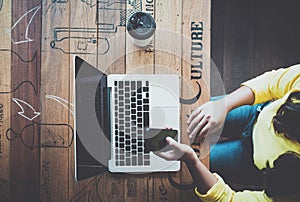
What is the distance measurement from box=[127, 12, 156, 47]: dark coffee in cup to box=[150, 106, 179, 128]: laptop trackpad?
0.30 m

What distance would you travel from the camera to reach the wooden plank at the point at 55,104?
5.12 ft

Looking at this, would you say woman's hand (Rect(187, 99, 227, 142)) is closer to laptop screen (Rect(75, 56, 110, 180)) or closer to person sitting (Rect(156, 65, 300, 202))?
person sitting (Rect(156, 65, 300, 202))

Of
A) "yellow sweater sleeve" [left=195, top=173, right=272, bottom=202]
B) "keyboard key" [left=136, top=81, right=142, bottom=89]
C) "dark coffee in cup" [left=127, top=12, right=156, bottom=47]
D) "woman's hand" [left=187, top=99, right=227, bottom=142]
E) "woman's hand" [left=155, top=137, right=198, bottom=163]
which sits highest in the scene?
"dark coffee in cup" [left=127, top=12, right=156, bottom=47]

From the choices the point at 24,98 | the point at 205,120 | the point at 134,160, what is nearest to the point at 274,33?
the point at 205,120

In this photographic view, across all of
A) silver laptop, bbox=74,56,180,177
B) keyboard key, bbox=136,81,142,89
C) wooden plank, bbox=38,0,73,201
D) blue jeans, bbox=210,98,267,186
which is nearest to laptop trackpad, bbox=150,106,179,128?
silver laptop, bbox=74,56,180,177

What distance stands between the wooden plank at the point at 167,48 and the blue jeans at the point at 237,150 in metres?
0.24

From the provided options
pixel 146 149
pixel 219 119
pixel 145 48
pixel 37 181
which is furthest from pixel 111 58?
pixel 37 181

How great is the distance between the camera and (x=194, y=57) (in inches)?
62.9

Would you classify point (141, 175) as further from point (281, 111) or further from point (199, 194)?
point (281, 111)

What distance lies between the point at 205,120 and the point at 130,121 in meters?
0.32

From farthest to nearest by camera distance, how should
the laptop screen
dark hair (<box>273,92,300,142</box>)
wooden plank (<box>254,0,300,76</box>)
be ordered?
1. wooden plank (<box>254,0,300,76</box>)
2. dark hair (<box>273,92,300,142</box>)
3. the laptop screen

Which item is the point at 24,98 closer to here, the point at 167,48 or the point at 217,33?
the point at 167,48

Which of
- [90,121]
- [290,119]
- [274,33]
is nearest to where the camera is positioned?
[90,121]

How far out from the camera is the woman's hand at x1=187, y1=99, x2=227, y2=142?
1.58 meters
